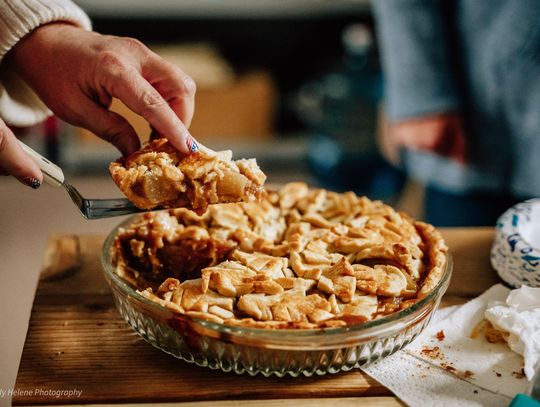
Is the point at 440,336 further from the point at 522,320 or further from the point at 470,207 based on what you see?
the point at 470,207

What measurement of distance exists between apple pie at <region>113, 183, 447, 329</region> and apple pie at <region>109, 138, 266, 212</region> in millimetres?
111

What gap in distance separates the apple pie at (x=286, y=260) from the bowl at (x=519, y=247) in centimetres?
14

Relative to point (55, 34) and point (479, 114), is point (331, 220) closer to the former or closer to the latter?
point (55, 34)

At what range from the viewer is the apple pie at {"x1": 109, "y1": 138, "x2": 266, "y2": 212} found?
3.21 feet

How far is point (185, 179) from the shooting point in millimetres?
995

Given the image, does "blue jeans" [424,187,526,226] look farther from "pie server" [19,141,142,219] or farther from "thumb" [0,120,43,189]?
"thumb" [0,120,43,189]

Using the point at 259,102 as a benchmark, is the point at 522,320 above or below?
above

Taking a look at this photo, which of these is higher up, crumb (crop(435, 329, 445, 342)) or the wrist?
the wrist

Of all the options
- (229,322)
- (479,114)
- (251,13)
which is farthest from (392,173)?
(229,322)

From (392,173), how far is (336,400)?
224cm

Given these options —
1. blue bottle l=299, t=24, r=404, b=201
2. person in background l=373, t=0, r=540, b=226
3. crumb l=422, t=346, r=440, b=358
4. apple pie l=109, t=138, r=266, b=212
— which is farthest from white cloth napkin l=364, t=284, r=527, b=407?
blue bottle l=299, t=24, r=404, b=201

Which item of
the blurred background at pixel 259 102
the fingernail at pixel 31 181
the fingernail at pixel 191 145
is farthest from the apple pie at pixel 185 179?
the blurred background at pixel 259 102

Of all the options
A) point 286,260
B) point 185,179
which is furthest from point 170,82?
point 286,260

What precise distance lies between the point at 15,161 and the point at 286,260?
1.47 ft
